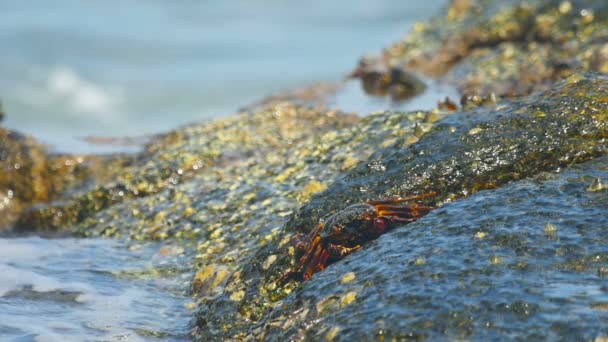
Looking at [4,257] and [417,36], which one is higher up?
[417,36]

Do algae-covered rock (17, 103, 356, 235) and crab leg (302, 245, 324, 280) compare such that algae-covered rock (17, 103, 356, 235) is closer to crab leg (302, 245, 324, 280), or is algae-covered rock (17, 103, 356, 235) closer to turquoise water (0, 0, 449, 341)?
turquoise water (0, 0, 449, 341)

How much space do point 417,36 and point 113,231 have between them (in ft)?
42.2

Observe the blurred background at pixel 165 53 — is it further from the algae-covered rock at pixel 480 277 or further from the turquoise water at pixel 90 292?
the algae-covered rock at pixel 480 277

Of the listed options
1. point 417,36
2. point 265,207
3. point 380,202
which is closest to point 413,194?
point 380,202

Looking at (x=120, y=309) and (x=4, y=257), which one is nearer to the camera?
(x=120, y=309)

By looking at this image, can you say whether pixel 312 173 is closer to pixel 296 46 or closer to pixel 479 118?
pixel 479 118

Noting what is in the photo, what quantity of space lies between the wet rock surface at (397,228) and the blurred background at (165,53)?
A: 16032 mm

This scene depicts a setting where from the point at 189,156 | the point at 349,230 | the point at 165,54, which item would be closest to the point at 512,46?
the point at 189,156

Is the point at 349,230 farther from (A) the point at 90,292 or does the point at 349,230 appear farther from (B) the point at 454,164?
(A) the point at 90,292

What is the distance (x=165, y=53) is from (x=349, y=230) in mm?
29695

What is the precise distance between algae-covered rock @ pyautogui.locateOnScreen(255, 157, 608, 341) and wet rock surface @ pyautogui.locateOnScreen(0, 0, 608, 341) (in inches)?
0.4

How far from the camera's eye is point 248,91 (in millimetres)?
30328

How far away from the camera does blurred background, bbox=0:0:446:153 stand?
97.7 feet

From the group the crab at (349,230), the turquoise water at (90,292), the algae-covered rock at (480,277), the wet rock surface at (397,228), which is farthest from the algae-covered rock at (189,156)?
the algae-covered rock at (480,277)
